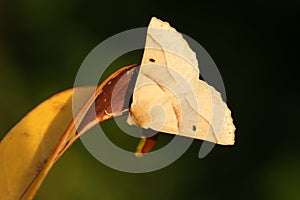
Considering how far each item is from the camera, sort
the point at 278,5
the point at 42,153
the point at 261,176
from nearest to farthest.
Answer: the point at 42,153 < the point at 261,176 < the point at 278,5

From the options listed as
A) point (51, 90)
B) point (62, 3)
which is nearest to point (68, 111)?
point (51, 90)

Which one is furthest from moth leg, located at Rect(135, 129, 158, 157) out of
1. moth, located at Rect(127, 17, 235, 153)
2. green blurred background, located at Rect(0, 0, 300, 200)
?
green blurred background, located at Rect(0, 0, 300, 200)

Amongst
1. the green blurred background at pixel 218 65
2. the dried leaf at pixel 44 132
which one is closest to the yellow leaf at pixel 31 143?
the dried leaf at pixel 44 132

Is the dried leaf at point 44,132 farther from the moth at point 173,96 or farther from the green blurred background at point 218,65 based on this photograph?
the green blurred background at point 218,65

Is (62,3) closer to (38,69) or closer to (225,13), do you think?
(38,69)

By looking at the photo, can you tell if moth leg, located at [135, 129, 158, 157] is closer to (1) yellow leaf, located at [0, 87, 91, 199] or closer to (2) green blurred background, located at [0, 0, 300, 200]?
(1) yellow leaf, located at [0, 87, 91, 199]

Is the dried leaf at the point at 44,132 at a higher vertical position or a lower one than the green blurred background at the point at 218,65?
higher

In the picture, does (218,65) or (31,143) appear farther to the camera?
(218,65)

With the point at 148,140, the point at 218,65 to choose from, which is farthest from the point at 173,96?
the point at 218,65

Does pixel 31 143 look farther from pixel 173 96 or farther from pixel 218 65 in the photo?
pixel 218 65
